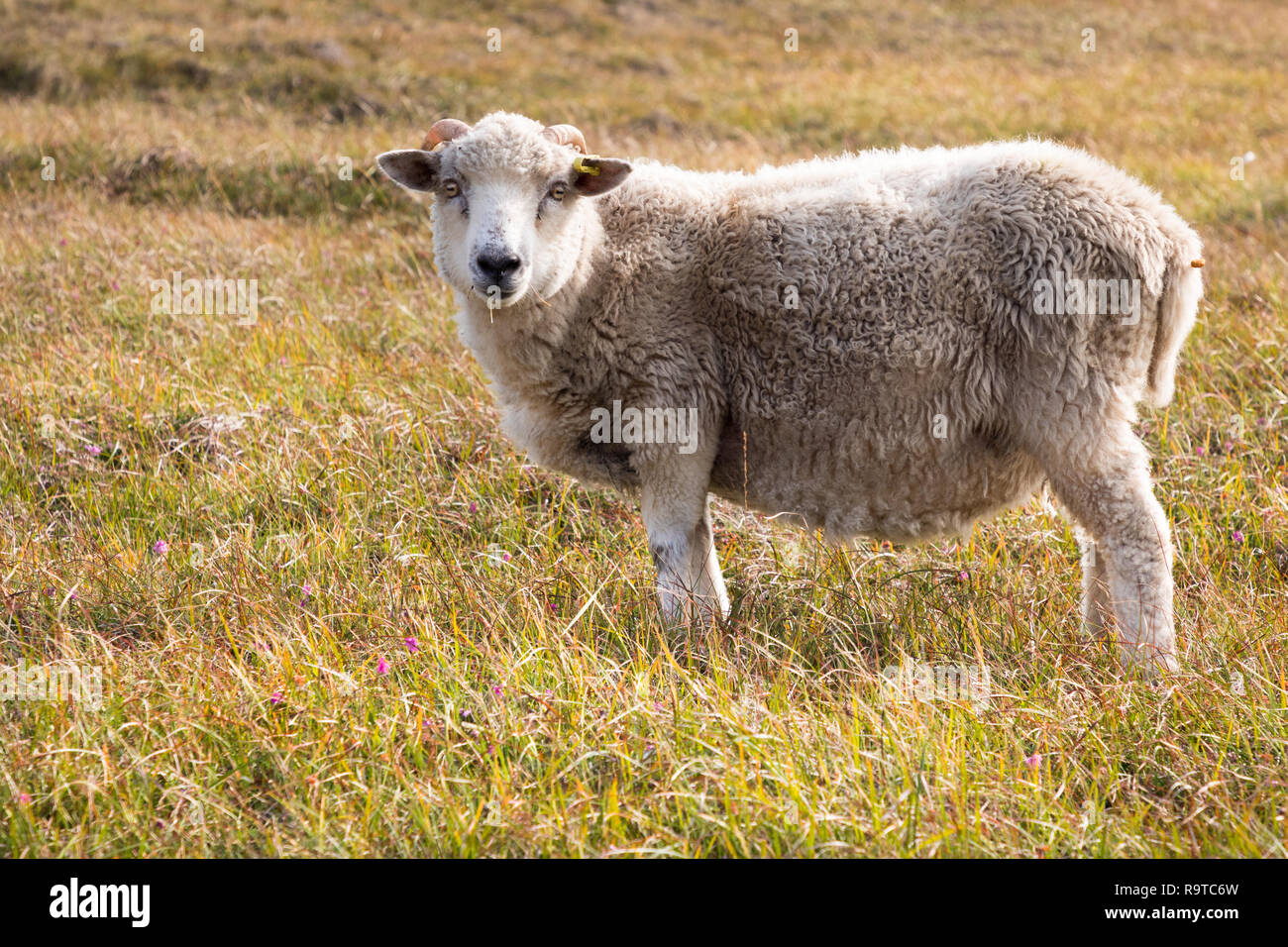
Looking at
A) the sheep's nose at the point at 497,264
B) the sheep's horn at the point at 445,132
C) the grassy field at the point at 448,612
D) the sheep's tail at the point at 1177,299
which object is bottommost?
the grassy field at the point at 448,612

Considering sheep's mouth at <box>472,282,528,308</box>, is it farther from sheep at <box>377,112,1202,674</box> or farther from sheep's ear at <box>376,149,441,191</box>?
sheep's ear at <box>376,149,441,191</box>

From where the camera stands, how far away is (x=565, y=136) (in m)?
4.21

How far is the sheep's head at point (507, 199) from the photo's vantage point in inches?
150

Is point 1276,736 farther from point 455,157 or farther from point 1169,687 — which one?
point 455,157

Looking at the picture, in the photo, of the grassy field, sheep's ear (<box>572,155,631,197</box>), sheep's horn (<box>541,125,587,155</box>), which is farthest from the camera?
sheep's horn (<box>541,125,587,155</box>)

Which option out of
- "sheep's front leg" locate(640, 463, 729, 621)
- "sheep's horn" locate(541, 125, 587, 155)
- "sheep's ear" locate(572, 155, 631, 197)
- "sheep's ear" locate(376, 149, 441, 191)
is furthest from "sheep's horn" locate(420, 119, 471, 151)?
"sheep's front leg" locate(640, 463, 729, 621)

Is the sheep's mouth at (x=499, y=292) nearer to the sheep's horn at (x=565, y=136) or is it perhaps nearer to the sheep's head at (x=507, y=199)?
the sheep's head at (x=507, y=199)

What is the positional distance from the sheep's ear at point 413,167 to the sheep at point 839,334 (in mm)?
11

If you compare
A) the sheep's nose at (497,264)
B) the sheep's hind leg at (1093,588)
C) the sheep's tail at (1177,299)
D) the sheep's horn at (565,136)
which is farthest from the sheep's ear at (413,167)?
the sheep's hind leg at (1093,588)

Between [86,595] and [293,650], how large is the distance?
3.42 ft

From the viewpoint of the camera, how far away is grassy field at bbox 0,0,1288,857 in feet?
9.47

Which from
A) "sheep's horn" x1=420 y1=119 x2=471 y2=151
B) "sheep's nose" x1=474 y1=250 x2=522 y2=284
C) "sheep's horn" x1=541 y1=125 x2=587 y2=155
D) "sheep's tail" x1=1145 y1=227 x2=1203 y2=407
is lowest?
"sheep's tail" x1=1145 y1=227 x2=1203 y2=407

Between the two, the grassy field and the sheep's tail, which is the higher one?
the sheep's tail

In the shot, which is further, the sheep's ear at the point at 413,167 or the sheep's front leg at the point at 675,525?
the sheep's ear at the point at 413,167
